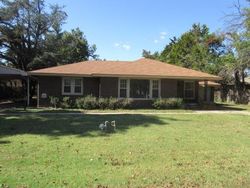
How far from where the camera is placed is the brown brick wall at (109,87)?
26828 millimetres

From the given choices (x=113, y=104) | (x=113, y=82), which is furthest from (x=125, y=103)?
(x=113, y=82)

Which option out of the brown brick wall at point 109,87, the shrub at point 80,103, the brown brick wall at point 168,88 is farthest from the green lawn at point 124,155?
the brown brick wall at point 168,88

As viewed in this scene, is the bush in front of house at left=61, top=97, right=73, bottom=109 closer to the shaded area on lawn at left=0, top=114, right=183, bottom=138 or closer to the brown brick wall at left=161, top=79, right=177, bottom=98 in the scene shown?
the brown brick wall at left=161, top=79, right=177, bottom=98

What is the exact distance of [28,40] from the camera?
41.7 m

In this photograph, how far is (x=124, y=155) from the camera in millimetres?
9648

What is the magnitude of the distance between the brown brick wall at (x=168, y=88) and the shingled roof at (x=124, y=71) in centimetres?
68

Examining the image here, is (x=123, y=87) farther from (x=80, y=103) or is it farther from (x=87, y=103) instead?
(x=80, y=103)

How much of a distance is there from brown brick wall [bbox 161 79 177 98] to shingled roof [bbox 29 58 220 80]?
0.68 metres

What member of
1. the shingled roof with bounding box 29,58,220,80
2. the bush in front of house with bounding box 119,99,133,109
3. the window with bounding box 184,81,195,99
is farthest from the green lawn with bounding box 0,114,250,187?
the window with bounding box 184,81,195,99

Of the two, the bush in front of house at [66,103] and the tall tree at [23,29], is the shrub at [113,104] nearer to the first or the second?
the bush in front of house at [66,103]

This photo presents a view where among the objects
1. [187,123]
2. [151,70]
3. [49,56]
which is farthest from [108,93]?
[49,56]

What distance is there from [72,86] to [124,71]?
3940 mm

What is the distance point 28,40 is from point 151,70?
62.6ft

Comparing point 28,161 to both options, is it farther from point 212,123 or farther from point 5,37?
point 5,37
